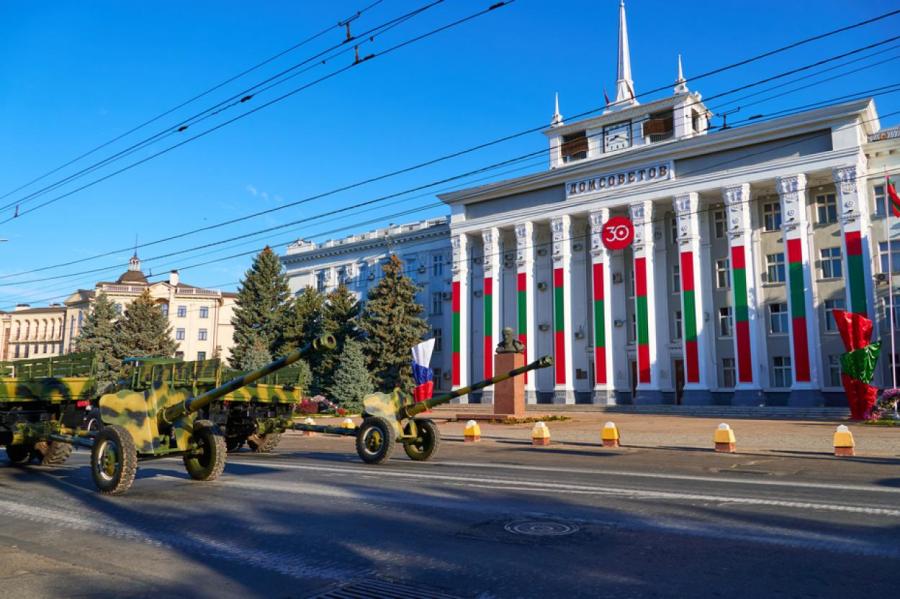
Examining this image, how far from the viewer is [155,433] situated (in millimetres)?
10656

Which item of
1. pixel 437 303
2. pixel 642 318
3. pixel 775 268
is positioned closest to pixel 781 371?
pixel 775 268

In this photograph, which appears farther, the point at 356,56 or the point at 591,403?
the point at 591,403

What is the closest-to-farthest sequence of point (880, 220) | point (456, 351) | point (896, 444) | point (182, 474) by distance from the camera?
point (182, 474) → point (896, 444) → point (880, 220) → point (456, 351)

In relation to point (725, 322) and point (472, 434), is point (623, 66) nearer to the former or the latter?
point (725, 322)

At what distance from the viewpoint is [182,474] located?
1255 cm

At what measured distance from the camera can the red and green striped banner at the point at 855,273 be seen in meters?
34.2

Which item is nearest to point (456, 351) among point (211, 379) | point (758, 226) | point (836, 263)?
point (758, 226)

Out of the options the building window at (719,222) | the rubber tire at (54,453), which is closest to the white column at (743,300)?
the building window at (719,222)

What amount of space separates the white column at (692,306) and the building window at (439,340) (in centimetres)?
2051

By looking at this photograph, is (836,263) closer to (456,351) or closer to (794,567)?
(456,351)

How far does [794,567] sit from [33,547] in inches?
277

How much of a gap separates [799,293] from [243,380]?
3389 cm

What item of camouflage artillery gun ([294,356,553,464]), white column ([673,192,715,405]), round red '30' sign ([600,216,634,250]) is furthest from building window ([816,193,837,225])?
camouflage artillery gun ([294,356,553,464])

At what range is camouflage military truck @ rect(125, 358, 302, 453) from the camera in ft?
55.4
